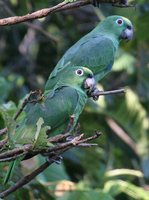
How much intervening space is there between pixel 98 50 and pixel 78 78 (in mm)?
292

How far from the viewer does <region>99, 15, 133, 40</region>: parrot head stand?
2695 millimetres

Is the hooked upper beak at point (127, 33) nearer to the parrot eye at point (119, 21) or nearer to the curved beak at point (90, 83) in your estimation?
the parrot eye at point (119, 21)

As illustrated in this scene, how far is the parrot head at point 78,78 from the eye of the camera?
226cm

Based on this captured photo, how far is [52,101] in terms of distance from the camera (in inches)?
87.5

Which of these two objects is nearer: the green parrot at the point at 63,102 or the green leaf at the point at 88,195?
the green parrot at the point at 63,102

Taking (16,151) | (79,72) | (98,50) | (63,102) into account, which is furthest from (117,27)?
(16,151)

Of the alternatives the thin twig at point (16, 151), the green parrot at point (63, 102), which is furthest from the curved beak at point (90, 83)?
the thin twig at point (16, 151)

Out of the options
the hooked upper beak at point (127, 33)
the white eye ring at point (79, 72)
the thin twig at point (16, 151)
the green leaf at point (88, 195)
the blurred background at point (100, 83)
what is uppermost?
the thin twig at point (16, 151)

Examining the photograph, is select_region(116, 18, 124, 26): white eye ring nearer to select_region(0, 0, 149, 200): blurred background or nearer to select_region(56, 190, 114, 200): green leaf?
select_region(56, 190, 114, 200): green leaf

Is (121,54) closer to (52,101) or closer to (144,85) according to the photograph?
(144,85)

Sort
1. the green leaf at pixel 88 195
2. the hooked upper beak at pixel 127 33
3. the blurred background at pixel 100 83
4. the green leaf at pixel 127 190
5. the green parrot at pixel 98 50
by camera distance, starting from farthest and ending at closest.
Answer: the blurred background at pixel 100 83 → the green leaf at pixel 127 190 → the hooked upper beak at pixel 127 33 → the green leaf at pixel 88 195 → the green parrot at pixel 98 50

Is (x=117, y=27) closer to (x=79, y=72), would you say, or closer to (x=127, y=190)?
(x=79, y=72)

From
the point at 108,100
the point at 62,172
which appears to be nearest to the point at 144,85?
the point at 108,100

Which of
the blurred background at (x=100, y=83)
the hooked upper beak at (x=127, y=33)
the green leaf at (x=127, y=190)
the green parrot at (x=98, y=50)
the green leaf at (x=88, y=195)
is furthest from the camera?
the blurred background at (x=100, y=83)
